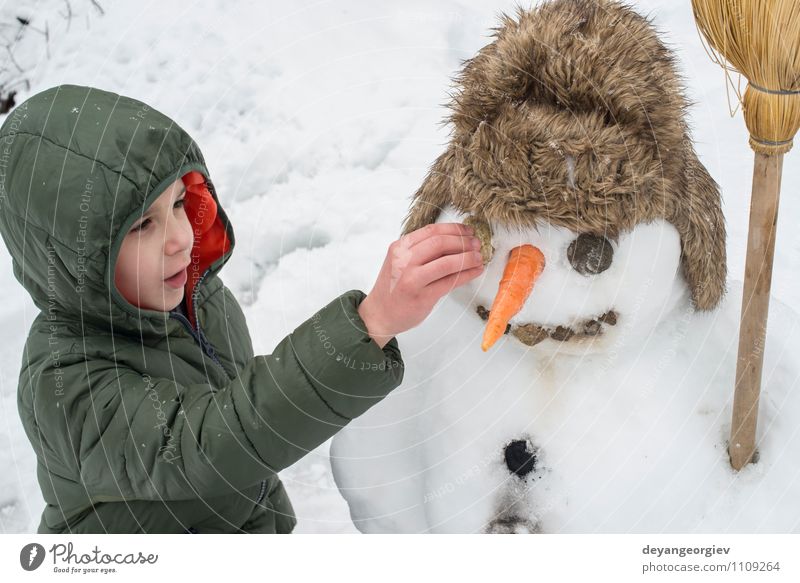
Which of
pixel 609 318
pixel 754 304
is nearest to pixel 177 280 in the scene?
pixel 609 318

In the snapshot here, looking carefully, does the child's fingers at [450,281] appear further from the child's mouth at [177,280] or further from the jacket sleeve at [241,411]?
the child's mouth at [177,280]

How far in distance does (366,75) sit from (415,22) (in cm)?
8

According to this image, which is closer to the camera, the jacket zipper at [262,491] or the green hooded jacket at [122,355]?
the green hooded jacket at [122,355]

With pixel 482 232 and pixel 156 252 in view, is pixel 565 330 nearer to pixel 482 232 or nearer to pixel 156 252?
pixel 482 232

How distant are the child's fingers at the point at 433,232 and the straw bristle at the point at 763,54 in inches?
9.6

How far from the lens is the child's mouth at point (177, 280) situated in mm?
728

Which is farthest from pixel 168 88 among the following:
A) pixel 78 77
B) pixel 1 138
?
pixel 1 138

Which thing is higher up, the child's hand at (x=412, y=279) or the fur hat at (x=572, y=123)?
the fur hat at (x=572, y=123)

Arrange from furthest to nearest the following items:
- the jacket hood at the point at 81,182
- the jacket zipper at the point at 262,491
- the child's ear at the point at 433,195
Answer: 1. the jacket zipper at the point at 262,491
2. the child's ear at the point at 433,195
3. the jacket hood at the point at 81,182

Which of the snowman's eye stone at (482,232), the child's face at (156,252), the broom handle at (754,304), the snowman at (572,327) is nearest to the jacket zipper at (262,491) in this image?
the snowman at (572,327)

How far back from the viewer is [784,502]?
31.6 inches

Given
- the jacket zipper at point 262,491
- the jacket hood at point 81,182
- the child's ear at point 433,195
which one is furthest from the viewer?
the jacket zipper at point 262,491

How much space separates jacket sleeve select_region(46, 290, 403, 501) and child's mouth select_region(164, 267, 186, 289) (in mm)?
84

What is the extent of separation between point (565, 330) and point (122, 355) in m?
0.37
